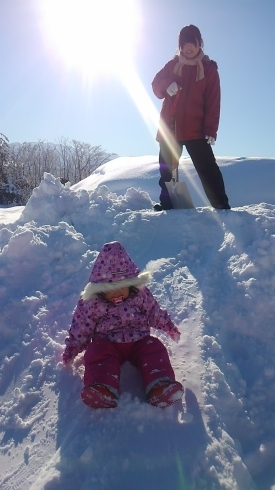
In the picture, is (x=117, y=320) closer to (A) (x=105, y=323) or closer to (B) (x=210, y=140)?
(A) (x=105, y=323)

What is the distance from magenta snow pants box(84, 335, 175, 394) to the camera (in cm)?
162

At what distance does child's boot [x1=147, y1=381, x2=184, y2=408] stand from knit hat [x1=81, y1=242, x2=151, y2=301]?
1.69ft

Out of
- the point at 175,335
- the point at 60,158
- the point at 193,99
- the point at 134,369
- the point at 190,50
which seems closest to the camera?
the point at 134,369

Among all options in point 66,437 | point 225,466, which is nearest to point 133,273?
point 66,437

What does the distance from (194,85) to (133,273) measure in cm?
228

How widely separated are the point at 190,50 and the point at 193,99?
41 cm

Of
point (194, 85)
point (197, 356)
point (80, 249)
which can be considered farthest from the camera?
point (194, 85)

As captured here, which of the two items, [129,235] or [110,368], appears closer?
[110,368]

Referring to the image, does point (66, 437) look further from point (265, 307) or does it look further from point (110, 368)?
point (265, 307)

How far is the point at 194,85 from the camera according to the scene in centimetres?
346

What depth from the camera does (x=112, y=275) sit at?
1874 mm

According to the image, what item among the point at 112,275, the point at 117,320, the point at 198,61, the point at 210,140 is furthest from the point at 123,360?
the point at 198,61

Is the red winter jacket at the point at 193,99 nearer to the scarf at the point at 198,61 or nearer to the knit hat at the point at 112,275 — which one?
the scarf at the point at 198,61

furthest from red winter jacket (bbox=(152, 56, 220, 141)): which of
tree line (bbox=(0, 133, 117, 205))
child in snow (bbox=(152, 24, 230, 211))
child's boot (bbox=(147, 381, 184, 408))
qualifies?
tree line (bbox=(0, 133, 117, 205))
